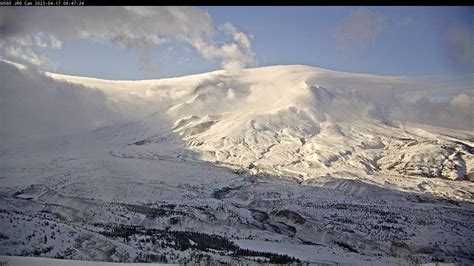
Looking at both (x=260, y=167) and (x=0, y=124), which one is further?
(x=260, y=167)

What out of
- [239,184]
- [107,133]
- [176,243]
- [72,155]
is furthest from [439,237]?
[107,133]

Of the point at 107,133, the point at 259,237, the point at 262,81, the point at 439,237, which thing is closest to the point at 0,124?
the point at 259,237

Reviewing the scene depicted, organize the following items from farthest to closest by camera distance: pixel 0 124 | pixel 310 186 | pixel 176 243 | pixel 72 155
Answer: pixel 310 186 < pixel 72 155 < pixel 0 124 < pixel 176 243

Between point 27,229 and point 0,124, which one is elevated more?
point 0,124

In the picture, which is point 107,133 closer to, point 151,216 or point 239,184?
point 239,184

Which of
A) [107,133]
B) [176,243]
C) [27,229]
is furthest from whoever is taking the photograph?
[107,133]

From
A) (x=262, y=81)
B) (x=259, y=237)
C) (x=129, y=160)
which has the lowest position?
(x=259, y=237)
